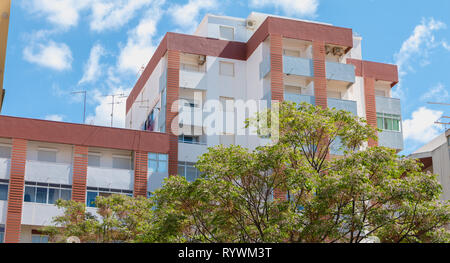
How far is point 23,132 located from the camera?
37375 mm

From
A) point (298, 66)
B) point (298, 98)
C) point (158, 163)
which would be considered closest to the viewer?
point (158, 163)

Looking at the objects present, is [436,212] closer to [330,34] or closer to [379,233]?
[379,233]

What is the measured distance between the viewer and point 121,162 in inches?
1569

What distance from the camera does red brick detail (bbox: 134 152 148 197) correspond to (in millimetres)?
38656

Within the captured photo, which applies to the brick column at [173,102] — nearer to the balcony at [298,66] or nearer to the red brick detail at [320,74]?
the balcony at [298,66]

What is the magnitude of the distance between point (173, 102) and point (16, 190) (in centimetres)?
1115

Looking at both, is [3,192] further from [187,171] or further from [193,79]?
[193,79]

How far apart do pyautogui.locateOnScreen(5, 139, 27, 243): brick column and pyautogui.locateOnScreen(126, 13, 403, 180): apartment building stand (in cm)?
872

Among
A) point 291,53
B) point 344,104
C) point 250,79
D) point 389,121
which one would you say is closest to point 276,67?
point 250,79

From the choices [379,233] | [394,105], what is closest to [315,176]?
[379,233]
